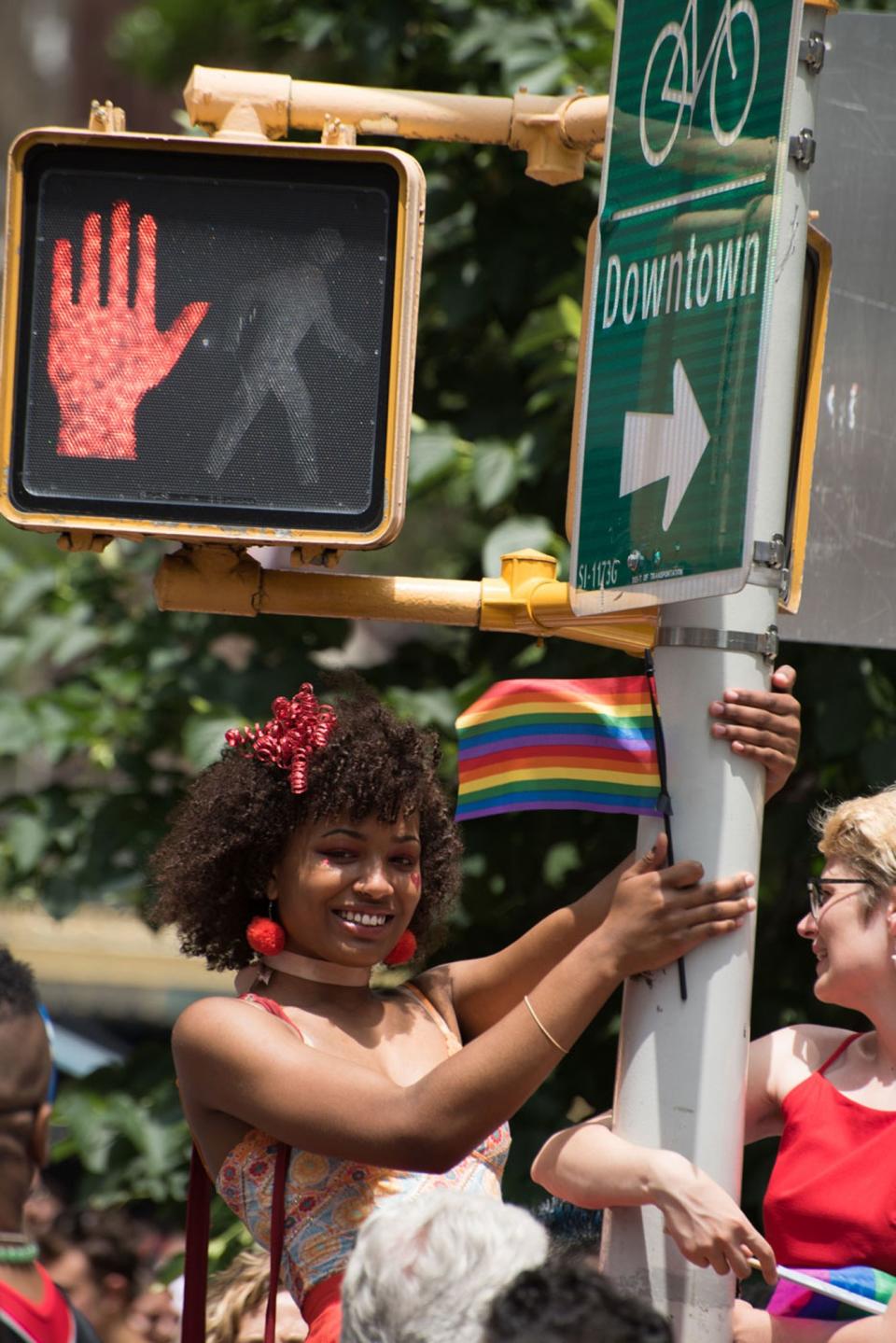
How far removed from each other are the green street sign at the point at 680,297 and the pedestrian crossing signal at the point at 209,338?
28 cm

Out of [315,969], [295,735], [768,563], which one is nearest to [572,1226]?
[315,969]

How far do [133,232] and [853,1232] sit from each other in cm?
163

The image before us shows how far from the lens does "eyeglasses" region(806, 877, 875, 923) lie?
254 cm

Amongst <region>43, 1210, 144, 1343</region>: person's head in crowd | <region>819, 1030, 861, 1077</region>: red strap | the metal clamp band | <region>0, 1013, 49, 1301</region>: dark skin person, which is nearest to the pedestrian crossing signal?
the metal clamp band

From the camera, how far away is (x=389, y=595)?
2.57 meters

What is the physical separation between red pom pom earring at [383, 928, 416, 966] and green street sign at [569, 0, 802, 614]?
2.70 ft

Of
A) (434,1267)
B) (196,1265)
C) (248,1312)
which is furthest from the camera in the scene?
(248,1312)

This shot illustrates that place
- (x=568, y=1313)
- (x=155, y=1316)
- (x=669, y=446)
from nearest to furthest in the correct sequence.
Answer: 1. (x=568, y=1313)
2. (x=669, y=446)
3. (x=155, y=1316)

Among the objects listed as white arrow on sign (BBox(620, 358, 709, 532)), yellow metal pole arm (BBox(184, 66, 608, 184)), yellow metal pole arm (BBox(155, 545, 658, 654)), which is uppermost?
yellow metal pole arm (BBox(184, 66, 608, 184))

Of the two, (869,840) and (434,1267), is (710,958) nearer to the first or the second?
(869,840)

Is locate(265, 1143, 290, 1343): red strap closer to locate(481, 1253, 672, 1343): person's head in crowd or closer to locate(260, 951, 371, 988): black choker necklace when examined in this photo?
locate(260, 951, 371, 988): black choker necklace

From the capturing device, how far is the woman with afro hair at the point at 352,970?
2336mm

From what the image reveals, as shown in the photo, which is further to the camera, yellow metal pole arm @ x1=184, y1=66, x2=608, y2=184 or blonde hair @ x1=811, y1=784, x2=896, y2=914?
yellow metal pole arm @ x1=184, y1=66, x2=608, y2=184

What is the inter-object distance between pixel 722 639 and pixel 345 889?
2.60 feet
